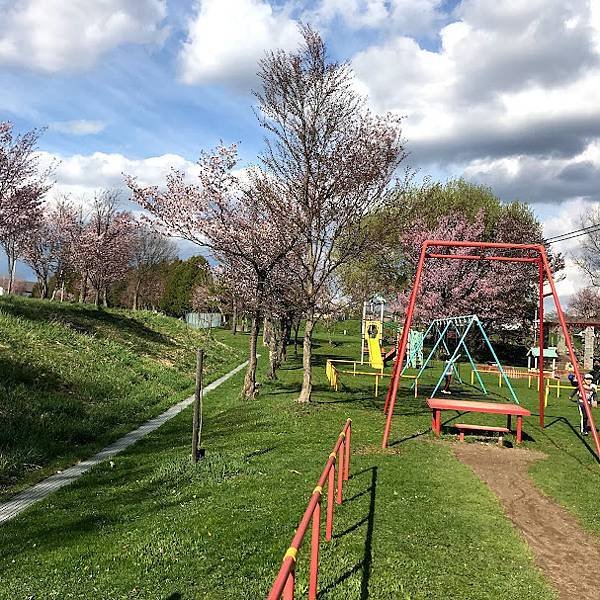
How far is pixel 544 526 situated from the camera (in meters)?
7.77

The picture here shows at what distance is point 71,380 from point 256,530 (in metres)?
12.0

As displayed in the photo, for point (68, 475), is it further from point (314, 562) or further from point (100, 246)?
point (100, 246)

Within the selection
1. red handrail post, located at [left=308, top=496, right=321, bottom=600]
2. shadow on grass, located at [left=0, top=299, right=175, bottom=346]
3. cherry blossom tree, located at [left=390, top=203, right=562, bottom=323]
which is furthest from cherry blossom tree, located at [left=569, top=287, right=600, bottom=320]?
red handrail post, located at [left=308, top=496, right=321, bottom=600]

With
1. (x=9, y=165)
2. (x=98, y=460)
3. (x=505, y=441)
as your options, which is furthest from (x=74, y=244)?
(x=505, y=441)

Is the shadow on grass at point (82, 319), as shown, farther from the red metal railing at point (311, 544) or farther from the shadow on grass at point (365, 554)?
the red metal railing at point (311, 544)

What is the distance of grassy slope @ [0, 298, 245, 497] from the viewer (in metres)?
12.3

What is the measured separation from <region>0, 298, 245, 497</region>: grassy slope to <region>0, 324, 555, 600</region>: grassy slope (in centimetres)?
192

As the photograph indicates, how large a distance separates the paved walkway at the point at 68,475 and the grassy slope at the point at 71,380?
0.33 metres

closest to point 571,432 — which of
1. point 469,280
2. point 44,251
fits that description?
point 469,280

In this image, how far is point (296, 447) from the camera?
11531 millimetres

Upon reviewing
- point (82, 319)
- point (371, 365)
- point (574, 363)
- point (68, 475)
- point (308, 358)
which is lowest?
point (68, 475)

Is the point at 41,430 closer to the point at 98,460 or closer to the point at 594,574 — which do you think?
the point at 98,460

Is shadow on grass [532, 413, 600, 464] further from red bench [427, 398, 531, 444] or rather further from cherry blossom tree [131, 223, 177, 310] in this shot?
cherry blossom tree [131, 223, 177, 310]

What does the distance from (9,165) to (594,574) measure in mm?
29391
